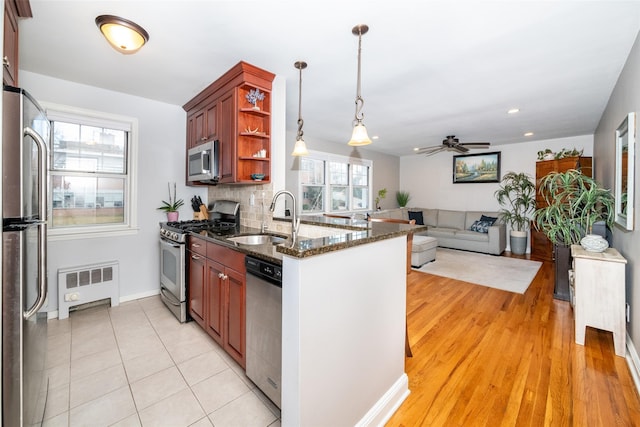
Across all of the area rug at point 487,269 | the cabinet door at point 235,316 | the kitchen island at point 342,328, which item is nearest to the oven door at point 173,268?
the cabinet door at point 235,316

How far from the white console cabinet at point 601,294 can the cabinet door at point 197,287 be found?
10.9 ft

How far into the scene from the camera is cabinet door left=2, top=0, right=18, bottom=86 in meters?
1.42

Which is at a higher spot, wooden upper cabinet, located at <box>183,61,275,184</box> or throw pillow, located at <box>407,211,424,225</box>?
wooden upper cabinet, located at <box>183,61,275,184</box>

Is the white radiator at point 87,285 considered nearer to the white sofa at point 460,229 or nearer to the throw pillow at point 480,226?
the white sofa at point 460,229

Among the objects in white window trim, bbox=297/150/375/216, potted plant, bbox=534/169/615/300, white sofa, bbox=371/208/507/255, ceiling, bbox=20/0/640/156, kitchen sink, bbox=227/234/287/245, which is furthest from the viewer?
white sofa, bbox=371/208/507/255

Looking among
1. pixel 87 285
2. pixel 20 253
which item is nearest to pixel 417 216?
pixel 87 285

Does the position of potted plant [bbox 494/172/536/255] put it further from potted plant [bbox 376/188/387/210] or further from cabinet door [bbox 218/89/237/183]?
cabinet door [bbox 218/89/237/183]

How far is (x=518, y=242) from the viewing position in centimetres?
567

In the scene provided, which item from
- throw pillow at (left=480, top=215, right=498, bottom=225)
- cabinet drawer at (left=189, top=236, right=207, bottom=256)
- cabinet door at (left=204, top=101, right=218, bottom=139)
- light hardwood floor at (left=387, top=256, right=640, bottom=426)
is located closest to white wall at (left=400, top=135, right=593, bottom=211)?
throw pillow at (left=480, top=215, right=498, bottom=225)

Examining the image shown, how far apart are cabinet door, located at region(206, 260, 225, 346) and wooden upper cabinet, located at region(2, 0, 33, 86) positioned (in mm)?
1607

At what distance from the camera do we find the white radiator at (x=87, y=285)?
2.77 metres

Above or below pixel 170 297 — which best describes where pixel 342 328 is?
above

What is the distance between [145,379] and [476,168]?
7278 millimetres

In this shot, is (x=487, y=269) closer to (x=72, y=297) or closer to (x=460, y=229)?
Result: (x=460, y=229)
